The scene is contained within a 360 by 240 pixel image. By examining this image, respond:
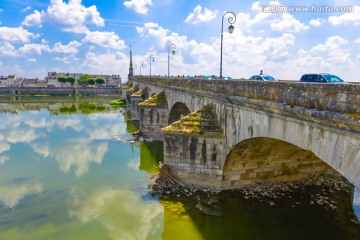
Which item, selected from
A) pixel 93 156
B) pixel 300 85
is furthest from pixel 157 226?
pixel 93 156

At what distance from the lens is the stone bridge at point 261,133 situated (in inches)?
256

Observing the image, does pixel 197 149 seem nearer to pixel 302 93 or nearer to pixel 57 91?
pixel 302 93

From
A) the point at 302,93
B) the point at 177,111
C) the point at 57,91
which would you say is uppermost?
the point at 302,93

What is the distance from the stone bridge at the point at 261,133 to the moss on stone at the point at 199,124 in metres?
0.04

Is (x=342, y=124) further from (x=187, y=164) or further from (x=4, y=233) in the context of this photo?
(x=4, y=233)

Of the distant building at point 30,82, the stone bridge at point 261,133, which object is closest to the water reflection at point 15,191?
the stone bridge at point 261,133

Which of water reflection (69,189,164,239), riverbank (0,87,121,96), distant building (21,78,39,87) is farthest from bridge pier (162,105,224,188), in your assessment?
distant building (21,78,39,87)

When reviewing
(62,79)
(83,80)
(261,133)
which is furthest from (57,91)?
(261,133)

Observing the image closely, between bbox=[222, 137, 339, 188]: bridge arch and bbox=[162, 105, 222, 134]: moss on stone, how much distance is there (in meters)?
1.52

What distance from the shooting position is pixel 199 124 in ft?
44.8

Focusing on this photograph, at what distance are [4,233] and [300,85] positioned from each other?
11.0 m

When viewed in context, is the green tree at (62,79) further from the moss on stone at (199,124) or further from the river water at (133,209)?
the moss on stone at (199,124)

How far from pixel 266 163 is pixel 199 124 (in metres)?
3.59

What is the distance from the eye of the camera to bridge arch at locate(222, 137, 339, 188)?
12.8m
